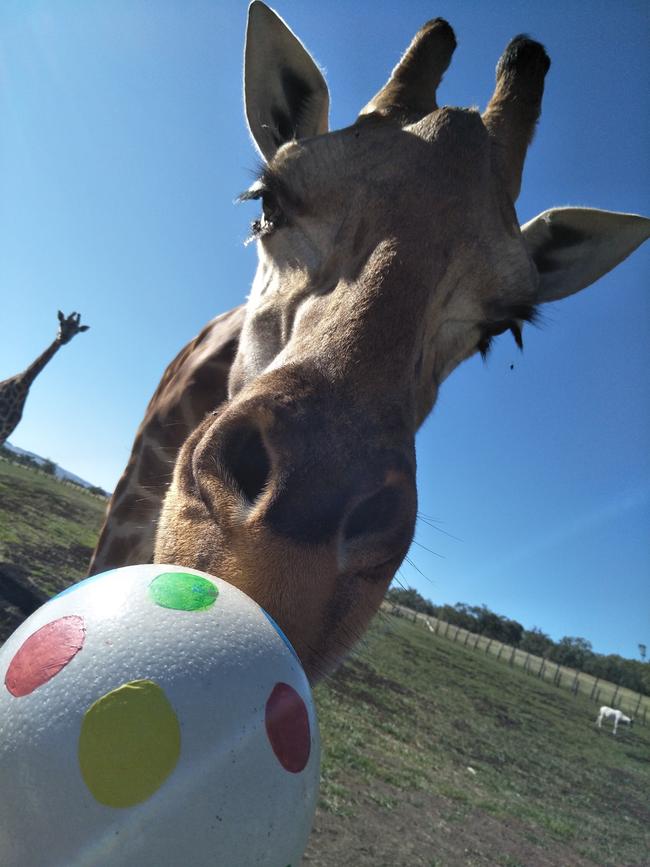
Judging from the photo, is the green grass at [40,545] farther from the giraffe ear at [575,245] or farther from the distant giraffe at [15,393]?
the giraffe ear at [575,245]

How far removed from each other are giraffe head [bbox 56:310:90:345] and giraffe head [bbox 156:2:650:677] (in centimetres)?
1100

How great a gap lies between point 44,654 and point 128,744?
0.29m

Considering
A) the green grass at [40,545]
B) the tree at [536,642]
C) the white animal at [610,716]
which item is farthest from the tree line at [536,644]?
the green grass at [40,545]

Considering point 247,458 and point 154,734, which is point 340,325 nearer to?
point 247,458

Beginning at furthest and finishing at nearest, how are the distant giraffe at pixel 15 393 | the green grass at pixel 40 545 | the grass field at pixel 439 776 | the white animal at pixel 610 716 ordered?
the white animal at pixel 610 716 < the distant giraffe at pixel 15 393 < the green grass at pixel 40 545 < the grass field at pixel 439 776

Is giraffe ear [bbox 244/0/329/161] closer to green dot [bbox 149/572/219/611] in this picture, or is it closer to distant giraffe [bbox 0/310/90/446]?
green dot [bbox 149/572/219/611]

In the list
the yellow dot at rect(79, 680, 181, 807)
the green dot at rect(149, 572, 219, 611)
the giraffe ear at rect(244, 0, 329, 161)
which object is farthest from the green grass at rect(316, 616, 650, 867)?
the giraffe ear at rect(244, 0, 329, 161)

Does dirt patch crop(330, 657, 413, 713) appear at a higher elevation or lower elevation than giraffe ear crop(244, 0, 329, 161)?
lower

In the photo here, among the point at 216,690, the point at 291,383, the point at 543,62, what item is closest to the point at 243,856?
the point at 216,690

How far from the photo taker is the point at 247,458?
1.67m

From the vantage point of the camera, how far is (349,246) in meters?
2.68

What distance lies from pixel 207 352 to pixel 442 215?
2.45 m

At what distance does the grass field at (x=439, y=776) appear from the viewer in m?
5.82

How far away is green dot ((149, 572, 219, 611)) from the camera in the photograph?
1.31 metres
